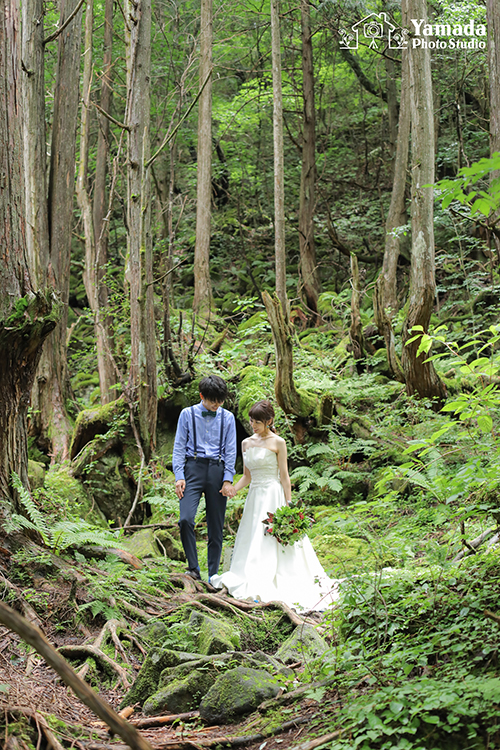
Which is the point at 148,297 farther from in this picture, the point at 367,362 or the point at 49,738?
the point at 49,738

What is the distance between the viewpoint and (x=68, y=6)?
10.7m

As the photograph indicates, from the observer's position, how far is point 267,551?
6355mm

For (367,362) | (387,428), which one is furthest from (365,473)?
(367,362)

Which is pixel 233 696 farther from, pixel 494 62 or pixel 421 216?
pixel 494 62

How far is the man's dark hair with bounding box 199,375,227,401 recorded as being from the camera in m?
6.32

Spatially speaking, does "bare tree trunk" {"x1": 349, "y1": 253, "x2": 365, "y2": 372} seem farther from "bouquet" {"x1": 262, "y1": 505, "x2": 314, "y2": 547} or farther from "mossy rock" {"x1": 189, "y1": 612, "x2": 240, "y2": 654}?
"mossy rock" {"x1": 189, "y1": 612, "x2": 240, "y2": 654}

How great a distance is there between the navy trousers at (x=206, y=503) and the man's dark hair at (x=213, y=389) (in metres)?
0.69

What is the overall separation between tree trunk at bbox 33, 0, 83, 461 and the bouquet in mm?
5192

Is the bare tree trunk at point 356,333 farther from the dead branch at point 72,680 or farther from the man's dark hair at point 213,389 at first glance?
the dead branch at point 72,680

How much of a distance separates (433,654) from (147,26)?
910 cm

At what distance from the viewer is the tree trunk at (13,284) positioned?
170 inches

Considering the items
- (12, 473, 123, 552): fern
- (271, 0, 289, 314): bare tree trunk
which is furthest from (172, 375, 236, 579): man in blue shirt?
(271, 0, 289, 314): bare tree trunk

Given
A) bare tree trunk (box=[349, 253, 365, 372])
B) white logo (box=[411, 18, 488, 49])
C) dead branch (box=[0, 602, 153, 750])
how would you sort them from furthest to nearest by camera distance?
1. white logo (box=[411, 18, 488, 49])
2. bare tree trunk (box=[349, 253, 365, 372])
3. dead branch (box=[0, 602, 153, 750])

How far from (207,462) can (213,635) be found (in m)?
2.34
